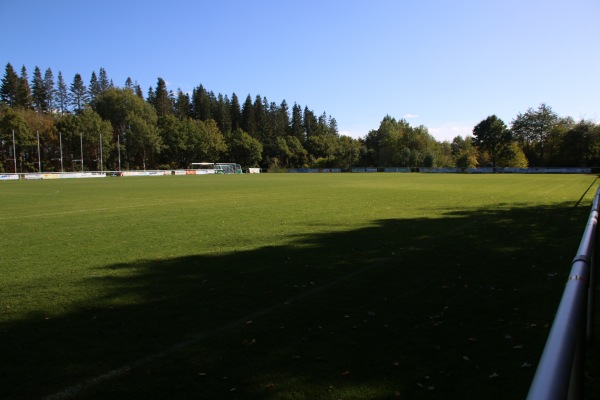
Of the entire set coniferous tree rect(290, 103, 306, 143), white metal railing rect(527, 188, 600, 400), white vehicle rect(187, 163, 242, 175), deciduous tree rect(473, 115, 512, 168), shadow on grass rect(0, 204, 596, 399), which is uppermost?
coniferous tree rect(290, 103, 306, 143)

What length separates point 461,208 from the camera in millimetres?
18000

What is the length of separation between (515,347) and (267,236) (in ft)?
25.5

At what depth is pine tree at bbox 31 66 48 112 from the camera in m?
109

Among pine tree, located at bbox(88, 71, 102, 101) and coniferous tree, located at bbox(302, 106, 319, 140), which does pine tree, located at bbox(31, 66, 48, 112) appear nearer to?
pine tree, located at bbox(88, 71, 102, 101)

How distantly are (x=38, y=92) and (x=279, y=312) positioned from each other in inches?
5057

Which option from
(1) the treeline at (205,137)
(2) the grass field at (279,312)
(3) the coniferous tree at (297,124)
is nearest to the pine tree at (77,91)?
(1) the treeline at (205,137)

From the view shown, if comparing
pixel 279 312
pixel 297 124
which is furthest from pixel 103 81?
pixel 279 312

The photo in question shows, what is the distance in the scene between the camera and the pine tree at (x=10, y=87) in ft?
328

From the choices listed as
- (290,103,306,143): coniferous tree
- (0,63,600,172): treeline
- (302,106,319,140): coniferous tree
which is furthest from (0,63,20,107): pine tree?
(302,106,319,140): coniferous tree

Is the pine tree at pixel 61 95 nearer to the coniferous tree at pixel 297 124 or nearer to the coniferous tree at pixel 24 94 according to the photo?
the coniferous tree at pixel 24 94

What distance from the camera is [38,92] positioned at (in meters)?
110

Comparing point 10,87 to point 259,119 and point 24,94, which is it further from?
point 259,119

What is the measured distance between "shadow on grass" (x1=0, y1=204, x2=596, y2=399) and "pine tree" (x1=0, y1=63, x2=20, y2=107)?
116 m

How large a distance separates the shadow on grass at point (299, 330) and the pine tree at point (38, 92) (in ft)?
406
